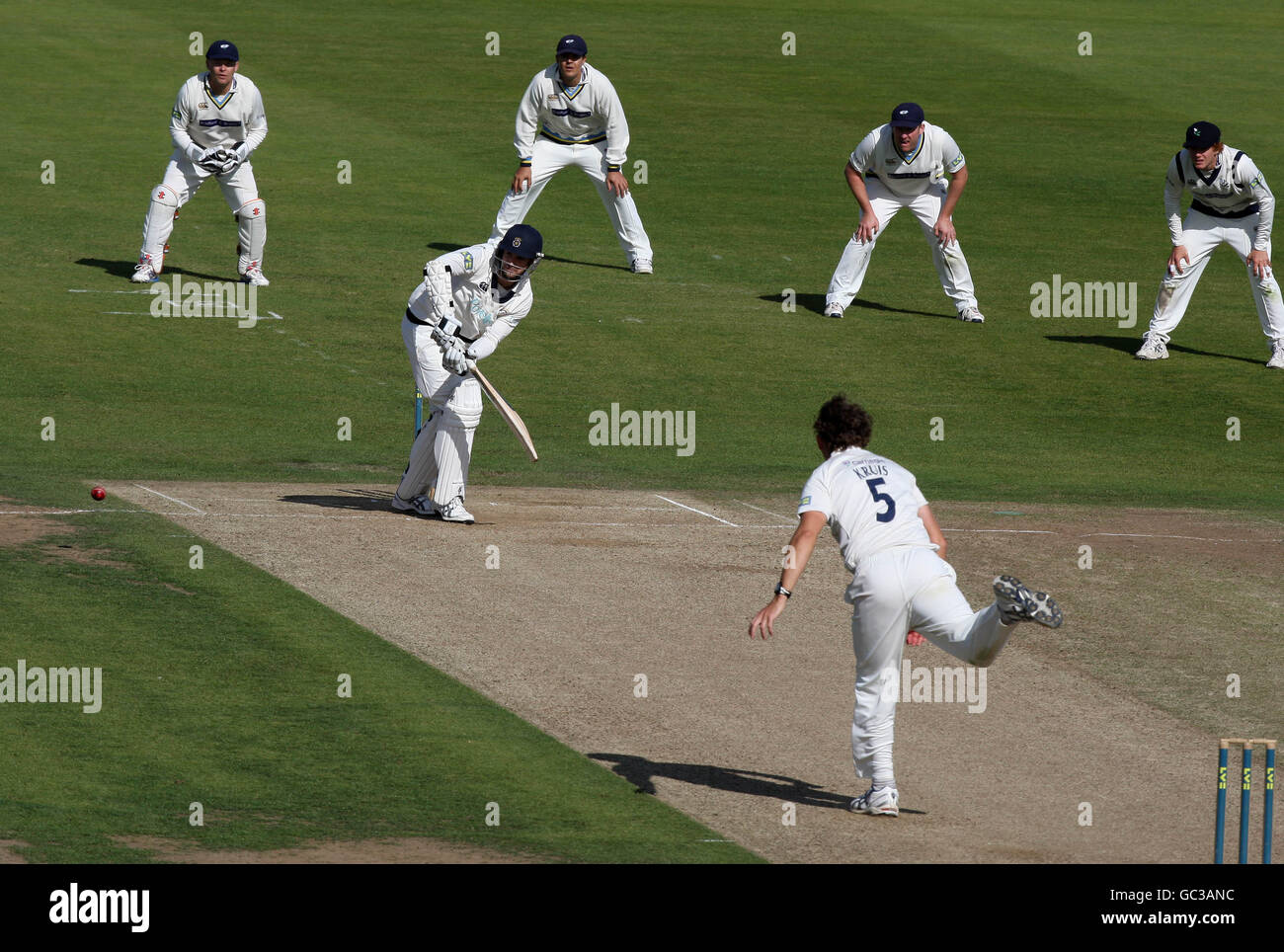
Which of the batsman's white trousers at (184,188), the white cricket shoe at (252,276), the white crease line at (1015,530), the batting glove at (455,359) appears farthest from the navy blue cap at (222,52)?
the white crease line at (1015,530)

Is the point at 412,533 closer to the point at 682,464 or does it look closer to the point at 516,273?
the point at 516,273

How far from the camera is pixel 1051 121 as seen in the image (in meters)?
32.6

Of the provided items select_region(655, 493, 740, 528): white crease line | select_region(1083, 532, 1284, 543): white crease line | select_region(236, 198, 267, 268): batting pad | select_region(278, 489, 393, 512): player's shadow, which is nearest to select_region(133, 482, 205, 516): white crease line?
select_region(278, 489, 393, 512): player's shadow

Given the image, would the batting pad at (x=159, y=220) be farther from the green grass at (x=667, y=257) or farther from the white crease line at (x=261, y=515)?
the white crease line at (x=261, y=515)

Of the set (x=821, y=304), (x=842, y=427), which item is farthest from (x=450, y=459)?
(x=821, y=304)

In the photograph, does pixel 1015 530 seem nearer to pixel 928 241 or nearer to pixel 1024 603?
pixel 1024 603

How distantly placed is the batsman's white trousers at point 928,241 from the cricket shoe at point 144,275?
791 centimetres

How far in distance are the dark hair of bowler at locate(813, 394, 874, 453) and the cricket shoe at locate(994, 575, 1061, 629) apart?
47.8 inches

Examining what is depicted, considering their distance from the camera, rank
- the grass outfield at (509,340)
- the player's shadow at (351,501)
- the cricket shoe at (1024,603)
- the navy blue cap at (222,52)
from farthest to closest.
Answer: the navy blue cap at (222,52) → the player's shadow at (351,501) → the grass outfield at (509,340) → the cricket shoe at (1024,603)

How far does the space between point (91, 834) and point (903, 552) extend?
13.3ft

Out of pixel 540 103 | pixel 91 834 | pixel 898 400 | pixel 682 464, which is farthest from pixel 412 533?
pixel 540 103

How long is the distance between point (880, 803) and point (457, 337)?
6304 millimetres

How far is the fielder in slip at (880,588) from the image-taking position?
8.97m

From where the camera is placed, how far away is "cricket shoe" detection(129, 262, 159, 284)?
21.4 m
